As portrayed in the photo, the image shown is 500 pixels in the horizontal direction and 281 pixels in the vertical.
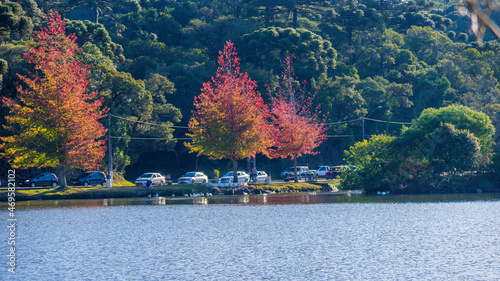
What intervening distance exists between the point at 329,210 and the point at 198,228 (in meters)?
12.0

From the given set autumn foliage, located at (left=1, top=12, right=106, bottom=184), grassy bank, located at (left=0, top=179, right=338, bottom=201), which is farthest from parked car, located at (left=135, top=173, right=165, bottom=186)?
autumn foliage, located at (left=1, top=12, right=106, bottom=184)

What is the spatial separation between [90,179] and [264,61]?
114ft

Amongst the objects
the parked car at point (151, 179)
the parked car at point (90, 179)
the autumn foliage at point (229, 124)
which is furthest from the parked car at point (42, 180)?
the autumn foliage at point (229, 124)

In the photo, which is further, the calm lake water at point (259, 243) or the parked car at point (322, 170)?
the parked car at point (322, 170)

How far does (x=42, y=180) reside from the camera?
5703 cm

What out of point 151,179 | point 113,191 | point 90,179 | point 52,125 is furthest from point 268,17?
point 52,125

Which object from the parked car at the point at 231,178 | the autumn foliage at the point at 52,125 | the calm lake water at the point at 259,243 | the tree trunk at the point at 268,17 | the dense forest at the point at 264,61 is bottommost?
the calm lake water at the point at 259,243

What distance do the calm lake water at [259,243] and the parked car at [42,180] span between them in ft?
55.3

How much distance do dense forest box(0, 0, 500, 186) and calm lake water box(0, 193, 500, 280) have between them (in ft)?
89.0

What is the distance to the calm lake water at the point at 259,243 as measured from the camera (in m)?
18.3

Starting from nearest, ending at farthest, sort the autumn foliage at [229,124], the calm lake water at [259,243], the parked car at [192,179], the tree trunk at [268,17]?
the calm lake water at [259,243] < the autumn foliage at [229,124] < the parked car at [192,179] < the tree trunk at [268,17]

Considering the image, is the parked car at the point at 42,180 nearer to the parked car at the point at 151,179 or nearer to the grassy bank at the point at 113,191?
the grassy bank at the point at 113,191

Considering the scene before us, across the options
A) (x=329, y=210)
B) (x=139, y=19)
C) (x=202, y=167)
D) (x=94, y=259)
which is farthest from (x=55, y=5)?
(x=94, y=259)

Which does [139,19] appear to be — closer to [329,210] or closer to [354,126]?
[354,126]
